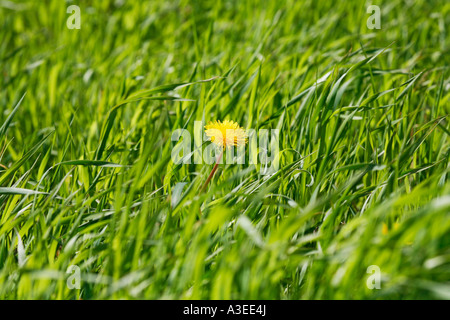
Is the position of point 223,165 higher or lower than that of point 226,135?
lower

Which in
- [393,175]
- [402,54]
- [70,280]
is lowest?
[70,280]

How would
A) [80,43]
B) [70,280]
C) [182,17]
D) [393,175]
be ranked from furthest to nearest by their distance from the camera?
[182,17] < [80,43] < [393,175] < [70,280]

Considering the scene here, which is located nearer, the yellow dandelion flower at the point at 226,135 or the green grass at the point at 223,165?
the green grass at the point at 223,165

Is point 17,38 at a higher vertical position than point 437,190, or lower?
higher

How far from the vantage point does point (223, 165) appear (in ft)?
4.56

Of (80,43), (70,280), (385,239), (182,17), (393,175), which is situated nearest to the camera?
(385,239)

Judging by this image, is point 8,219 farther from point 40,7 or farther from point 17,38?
point 40,7

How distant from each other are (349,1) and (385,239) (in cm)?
206

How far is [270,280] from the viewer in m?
0.95

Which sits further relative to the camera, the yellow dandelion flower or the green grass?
the yellow dandelion flower

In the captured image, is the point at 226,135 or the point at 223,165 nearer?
the point at 226,135

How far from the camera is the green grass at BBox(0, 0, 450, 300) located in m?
0.94

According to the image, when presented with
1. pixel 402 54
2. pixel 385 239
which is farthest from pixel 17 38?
pixel 385 239

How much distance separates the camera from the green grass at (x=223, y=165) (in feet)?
3.08
